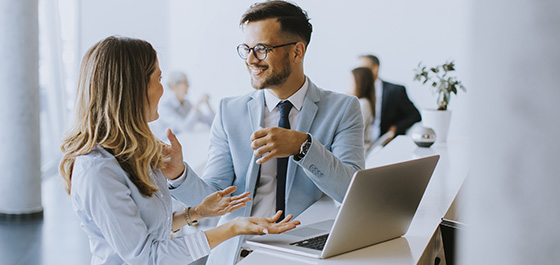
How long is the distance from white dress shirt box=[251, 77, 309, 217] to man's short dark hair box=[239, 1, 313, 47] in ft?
0.89

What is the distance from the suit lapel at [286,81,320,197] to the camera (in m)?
2.34

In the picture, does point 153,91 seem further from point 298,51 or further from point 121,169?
point 298,51

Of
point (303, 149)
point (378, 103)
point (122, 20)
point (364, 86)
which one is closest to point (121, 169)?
point (303, 149)

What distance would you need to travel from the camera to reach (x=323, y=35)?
973cm

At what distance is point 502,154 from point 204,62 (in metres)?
10.2

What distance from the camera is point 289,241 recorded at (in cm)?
173

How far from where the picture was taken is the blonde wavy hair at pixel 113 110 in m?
1.67

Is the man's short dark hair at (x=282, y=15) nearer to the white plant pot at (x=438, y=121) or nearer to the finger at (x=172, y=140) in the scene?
the finger at (x=172, y=140)

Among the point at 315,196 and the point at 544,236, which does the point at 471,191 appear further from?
the point at 315,196

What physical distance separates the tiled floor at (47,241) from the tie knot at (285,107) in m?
2.30

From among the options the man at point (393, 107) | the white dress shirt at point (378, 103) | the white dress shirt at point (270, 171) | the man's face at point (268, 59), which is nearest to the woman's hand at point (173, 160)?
the white dress shirt at point (270, 171)

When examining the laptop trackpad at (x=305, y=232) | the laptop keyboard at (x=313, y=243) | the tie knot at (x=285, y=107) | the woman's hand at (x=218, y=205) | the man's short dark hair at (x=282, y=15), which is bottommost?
the laptop trackpad at (x=305, y=232)

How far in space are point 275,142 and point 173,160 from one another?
1.29 ft

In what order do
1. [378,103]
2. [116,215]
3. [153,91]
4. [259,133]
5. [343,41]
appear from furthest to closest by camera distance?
1. [343,41]
2. [378,103]
3. [259,133]
4. [153,91]
5. [116,215]
